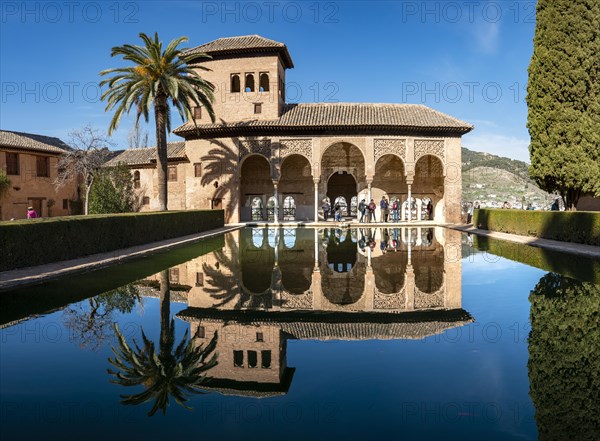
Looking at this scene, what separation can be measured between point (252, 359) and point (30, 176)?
3096cm

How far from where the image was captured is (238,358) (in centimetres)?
418

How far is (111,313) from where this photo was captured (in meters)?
5.98

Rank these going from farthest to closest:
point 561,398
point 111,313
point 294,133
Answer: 1. point 294,133
2. point 111,313
3. point 561,398

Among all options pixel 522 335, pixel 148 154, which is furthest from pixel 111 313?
pixel 148 154

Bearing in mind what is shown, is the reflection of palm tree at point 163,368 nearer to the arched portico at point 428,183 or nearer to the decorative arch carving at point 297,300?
the decorative arch carving at point 297,300

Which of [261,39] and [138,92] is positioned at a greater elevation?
[261,39]

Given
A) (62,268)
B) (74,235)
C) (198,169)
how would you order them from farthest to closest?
(198,169) < (74,235) < (62,268)

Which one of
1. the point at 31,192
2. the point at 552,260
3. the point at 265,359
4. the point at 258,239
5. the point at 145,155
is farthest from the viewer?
the point at 145,155

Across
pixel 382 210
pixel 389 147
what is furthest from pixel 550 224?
pixel 382 210

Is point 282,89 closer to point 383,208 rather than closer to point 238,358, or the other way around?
point 383,208

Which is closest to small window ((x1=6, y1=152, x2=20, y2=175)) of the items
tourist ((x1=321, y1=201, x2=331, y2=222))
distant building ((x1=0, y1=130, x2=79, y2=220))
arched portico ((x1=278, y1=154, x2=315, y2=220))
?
distant building ((x1=0, y1=130, x2=79, y2=220))

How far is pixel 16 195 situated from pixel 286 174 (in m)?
17.1

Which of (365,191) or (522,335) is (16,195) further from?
(522,335)

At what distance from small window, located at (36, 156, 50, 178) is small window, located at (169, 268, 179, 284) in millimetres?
25837
